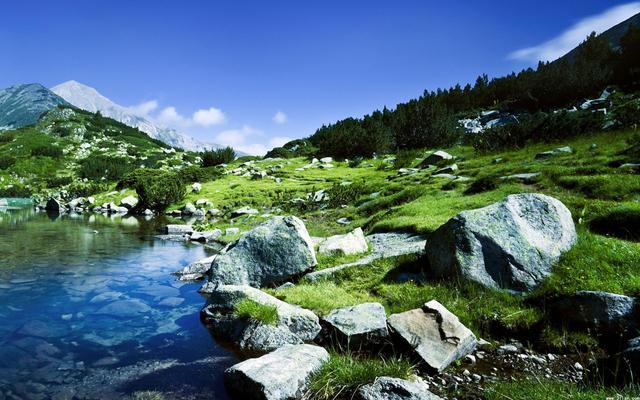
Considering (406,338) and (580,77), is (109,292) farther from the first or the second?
(580,77)

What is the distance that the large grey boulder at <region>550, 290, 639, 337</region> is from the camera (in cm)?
696

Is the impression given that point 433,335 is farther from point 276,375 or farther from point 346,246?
point 346,246

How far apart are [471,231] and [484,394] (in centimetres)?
424

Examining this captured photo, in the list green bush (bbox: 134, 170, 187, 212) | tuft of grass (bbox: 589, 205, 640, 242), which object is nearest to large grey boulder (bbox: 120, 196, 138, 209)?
green bush (bbox: 134, 170, 187, 212)

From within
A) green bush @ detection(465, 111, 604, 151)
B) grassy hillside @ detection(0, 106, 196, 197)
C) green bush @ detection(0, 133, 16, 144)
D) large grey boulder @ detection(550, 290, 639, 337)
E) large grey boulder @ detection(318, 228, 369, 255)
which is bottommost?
large grey boulder @ detection(550, 290, 639, 337)

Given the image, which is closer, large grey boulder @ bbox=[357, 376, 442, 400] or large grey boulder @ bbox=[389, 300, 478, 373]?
large grey boulder @ bbox=[357, 376, 442, 400]

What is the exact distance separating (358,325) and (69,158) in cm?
16705

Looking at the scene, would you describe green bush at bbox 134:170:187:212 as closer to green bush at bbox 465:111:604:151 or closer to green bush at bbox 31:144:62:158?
green bush at bbox 465:111:604:151

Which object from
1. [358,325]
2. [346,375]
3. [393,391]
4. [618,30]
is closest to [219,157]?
[358,325]

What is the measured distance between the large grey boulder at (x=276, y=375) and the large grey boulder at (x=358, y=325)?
1.03m

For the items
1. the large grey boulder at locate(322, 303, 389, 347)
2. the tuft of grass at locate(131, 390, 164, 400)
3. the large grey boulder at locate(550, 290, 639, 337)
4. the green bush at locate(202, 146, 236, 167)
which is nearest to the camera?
the tuft of grass at locate(131, 390, 164, 400)

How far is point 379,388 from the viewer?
5691mm

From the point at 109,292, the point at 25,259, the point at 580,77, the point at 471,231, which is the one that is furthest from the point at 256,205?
the point at 580,77

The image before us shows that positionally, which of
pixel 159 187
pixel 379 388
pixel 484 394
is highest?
pixel 159 187
